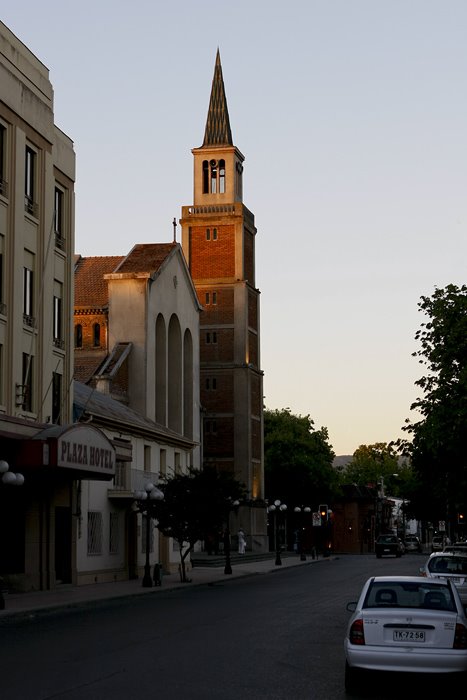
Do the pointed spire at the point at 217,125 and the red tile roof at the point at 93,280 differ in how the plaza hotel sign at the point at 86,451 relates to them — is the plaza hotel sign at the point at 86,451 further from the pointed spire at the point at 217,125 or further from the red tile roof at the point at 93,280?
the pointed spire at the point at 217,125

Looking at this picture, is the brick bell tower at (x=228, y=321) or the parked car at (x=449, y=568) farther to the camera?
the brick bell tower at (x=228, y=321)

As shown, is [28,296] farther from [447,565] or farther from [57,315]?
[447,565]

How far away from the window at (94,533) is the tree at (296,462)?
64950 millimetres

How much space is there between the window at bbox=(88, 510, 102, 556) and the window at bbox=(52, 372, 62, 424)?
5.25 meters

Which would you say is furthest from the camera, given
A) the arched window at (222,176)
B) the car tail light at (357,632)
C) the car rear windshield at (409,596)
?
Result: the arched window at (222,176)

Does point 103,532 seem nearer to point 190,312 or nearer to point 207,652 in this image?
point 207,652

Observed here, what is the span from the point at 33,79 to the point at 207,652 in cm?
2710

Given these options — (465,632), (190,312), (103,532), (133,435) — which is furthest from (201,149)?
(465,632)

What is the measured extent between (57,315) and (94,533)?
29.3 ft

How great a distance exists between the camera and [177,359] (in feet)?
245

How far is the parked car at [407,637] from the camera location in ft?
42.9

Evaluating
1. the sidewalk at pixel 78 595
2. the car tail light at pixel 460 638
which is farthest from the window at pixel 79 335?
the car tail light at pixel 460 638

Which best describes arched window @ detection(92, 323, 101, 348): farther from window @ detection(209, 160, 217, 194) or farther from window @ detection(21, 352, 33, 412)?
window @ detection(21, 352, 33, 412)

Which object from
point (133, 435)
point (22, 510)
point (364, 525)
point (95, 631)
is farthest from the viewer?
point (364, 525)
